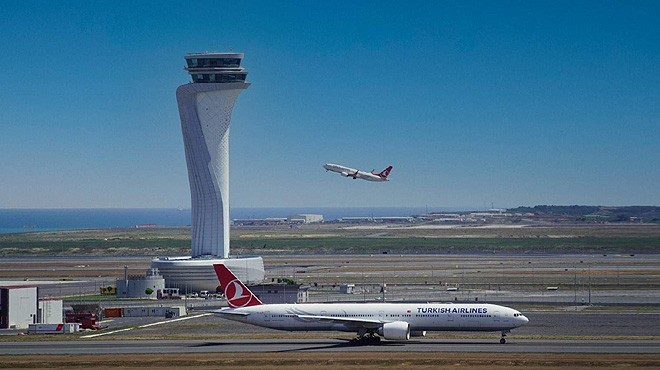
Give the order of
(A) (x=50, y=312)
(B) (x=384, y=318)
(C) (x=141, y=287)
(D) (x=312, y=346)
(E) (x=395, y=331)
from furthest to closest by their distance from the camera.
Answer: (C) (x=141, y=287), (A) (x=50, y=312), (B) (x=384, y=318), (E) (x=395, y=331), (D) (x=312, y=346)

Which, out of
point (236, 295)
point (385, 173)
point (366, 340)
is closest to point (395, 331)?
point (366, 340)

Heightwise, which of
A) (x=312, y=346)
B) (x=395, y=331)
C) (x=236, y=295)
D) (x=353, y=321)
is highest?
(x=236, y=295)

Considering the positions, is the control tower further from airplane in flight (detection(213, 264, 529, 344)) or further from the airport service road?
airplane in flight (detection(213, 264, 529, 344))

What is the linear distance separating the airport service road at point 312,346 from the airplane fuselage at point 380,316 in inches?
49.3

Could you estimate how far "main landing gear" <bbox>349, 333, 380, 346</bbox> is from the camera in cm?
8006

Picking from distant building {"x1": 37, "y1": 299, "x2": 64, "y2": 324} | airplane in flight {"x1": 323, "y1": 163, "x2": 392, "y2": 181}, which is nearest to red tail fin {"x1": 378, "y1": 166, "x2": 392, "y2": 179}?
airplane in flight {"x1": 323, "y1": 163, "x2": 392, "y2": 181}

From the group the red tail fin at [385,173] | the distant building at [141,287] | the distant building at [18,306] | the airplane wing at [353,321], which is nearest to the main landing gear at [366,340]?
the airplane wing at [353,321]

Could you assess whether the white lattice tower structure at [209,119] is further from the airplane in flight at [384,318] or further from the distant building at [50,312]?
the airplane in flight at [384,318]

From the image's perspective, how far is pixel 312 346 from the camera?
78500 millimetres

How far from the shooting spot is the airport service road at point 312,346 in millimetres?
75125

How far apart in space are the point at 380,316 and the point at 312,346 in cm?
583

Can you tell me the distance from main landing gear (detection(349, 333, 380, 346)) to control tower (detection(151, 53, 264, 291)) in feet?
168

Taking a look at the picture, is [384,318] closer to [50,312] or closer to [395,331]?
[395,331]

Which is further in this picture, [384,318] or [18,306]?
[18,306]
